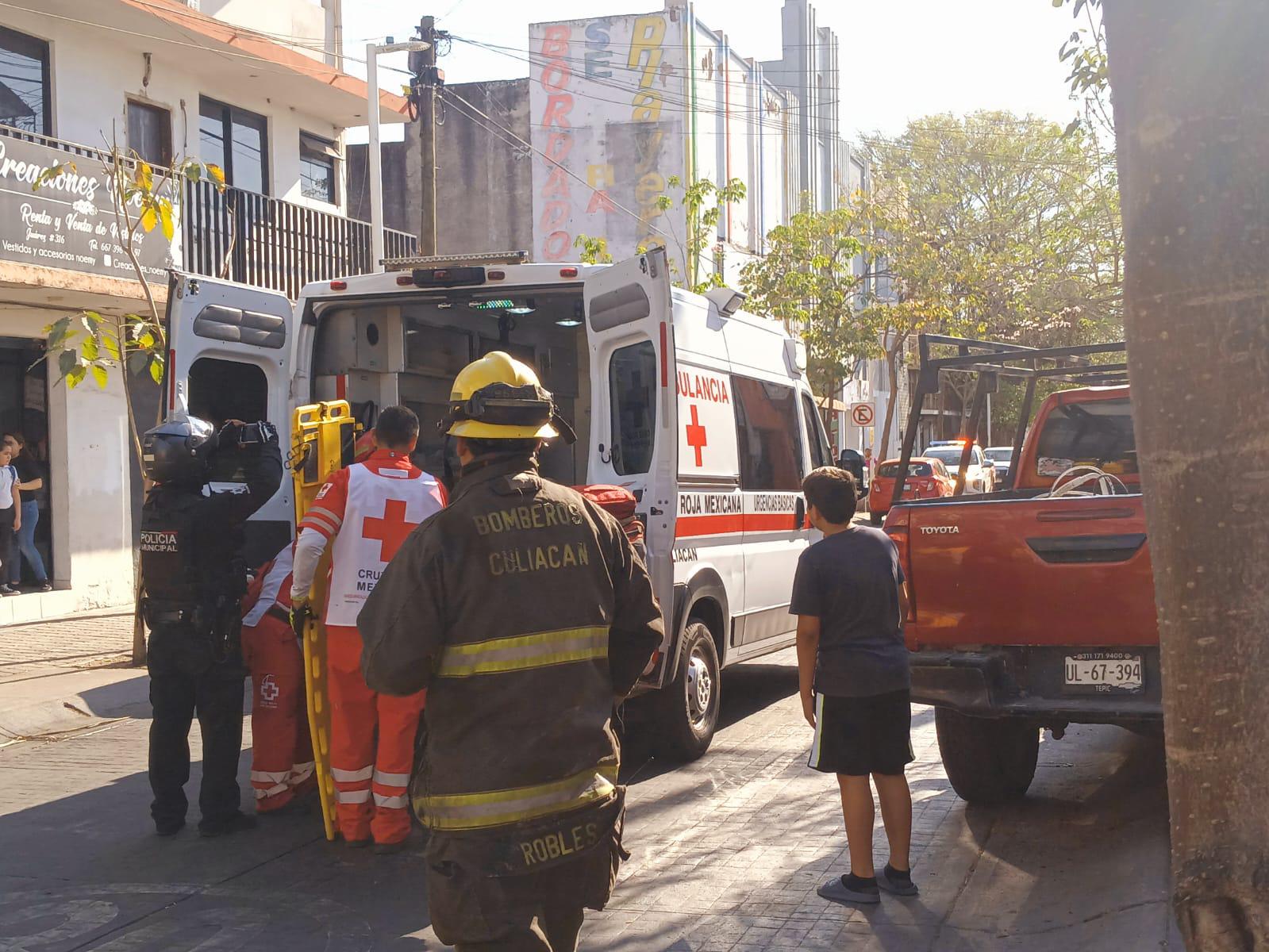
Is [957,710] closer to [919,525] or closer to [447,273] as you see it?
[919,525]

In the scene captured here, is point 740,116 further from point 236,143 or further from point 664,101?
point 236,143

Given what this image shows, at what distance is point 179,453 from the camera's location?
614cm

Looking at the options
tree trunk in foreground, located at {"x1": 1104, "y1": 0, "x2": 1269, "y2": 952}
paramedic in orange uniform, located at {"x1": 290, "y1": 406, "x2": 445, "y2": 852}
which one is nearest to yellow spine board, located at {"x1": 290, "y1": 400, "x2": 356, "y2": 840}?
paramedic in orange uniform, located at {"x1": 290, "y1": 406, "x2": 445, "y2": 852}

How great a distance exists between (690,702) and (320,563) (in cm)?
238

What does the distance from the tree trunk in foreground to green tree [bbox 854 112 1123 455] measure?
2216 centimetres

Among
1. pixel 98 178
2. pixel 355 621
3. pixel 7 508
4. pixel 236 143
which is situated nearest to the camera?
pixel 355 621

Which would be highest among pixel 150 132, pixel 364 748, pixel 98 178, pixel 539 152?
pixel 539 152

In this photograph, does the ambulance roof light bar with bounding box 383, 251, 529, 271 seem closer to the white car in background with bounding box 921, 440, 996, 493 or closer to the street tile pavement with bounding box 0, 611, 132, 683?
the street tile pavement with bounding box 0, 611, 132, 683

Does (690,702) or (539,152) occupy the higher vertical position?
(539,152)

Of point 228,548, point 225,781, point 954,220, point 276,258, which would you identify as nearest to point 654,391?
point 228,548

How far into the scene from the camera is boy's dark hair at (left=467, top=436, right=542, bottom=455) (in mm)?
3325

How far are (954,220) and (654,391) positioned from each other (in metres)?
31.1

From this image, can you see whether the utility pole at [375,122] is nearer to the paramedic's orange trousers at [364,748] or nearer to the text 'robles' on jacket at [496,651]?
the paramedic's orange trousers at [364,748]

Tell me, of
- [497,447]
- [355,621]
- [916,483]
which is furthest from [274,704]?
[916,483]
